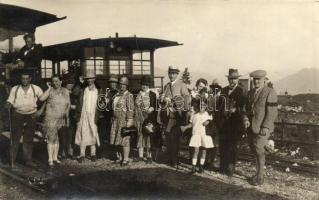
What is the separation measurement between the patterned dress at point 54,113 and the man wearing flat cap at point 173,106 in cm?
181

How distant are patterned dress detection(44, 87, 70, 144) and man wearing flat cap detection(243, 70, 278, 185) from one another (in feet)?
Result: 10.4

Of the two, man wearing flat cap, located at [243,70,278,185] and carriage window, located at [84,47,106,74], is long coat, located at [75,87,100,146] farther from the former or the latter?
carriage window, located at [84,47,106,74]

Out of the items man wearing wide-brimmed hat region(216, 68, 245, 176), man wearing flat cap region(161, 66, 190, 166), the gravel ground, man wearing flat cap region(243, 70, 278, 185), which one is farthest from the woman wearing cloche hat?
man wearing flat cap region(243, 70, 278, 185)

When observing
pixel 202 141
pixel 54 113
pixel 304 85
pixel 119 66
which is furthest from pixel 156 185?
pixel 304 85

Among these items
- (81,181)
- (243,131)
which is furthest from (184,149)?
(81,181)

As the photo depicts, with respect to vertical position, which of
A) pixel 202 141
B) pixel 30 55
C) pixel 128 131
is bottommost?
pixel 202 141

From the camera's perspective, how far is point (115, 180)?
16.6 feet

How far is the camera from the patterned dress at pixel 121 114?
6023 millimetres

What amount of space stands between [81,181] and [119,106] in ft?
5.27

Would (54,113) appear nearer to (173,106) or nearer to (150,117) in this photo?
(150,117)

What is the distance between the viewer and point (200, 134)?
5.58m

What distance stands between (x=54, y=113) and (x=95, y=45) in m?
4.78

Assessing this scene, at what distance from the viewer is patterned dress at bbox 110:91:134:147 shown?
6023 millimetres

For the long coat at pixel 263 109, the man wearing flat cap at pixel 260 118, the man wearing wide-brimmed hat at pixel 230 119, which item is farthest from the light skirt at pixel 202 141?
the long coat at pixel 263 109
